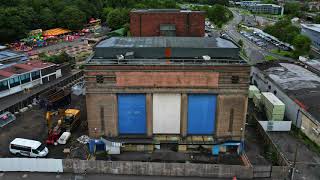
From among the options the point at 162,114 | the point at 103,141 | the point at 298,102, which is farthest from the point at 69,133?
the point at 298,102

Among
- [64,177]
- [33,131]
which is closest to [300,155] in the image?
[64,177]

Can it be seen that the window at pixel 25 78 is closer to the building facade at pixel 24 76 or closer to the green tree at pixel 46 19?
the building facade at pixel 24 76

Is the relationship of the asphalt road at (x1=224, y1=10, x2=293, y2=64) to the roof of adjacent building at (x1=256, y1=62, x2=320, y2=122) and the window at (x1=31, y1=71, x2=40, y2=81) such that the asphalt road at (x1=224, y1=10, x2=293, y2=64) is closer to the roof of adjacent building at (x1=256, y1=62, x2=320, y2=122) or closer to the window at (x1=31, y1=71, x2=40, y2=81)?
the roof of adjacent building at (x1=256, y1=62, x2=320, y2=122)

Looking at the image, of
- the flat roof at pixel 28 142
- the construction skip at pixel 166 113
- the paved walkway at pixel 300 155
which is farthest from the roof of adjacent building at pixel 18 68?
the paved walkway at pixel 300 155

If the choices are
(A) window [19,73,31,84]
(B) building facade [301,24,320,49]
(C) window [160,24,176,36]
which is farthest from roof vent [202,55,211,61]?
(B) building facade [301,24,320,49]

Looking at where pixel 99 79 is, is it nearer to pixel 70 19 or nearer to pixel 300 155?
pixel 300 155
